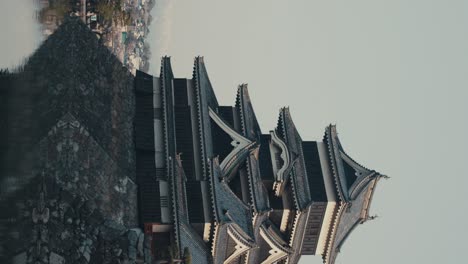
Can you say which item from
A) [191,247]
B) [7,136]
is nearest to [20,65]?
[7,136]

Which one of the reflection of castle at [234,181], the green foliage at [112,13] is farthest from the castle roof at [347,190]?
the green foliage at [112,13]

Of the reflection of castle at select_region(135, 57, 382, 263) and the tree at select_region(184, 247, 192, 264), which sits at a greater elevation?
the reflection of castle at select_region(135, 57, 382, 263)

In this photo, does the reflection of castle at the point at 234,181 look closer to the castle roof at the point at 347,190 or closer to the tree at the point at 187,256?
the castle roof at the point at 347,190

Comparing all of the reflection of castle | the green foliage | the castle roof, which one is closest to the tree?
the reflection of castle

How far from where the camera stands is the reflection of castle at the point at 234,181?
33.8 metres

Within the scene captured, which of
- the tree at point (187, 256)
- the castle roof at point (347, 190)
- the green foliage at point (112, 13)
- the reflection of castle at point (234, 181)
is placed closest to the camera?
the tree at point (187, 256)

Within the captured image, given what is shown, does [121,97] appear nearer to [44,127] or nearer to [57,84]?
[57,84]

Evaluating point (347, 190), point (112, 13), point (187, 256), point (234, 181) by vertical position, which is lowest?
point (187, 256)

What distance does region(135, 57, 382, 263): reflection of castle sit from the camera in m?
33.8

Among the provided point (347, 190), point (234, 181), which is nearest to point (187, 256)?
point (234, 181)

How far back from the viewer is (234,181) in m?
38.0

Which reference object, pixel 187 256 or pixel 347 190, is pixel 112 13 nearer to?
pixel 347 190

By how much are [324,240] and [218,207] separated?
8.71 m

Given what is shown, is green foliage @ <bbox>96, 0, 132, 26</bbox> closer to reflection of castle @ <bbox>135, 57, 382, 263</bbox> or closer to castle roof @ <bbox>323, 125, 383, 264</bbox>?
reflection of castle @ <bbox>135, 57, 382, 263</bbox>
